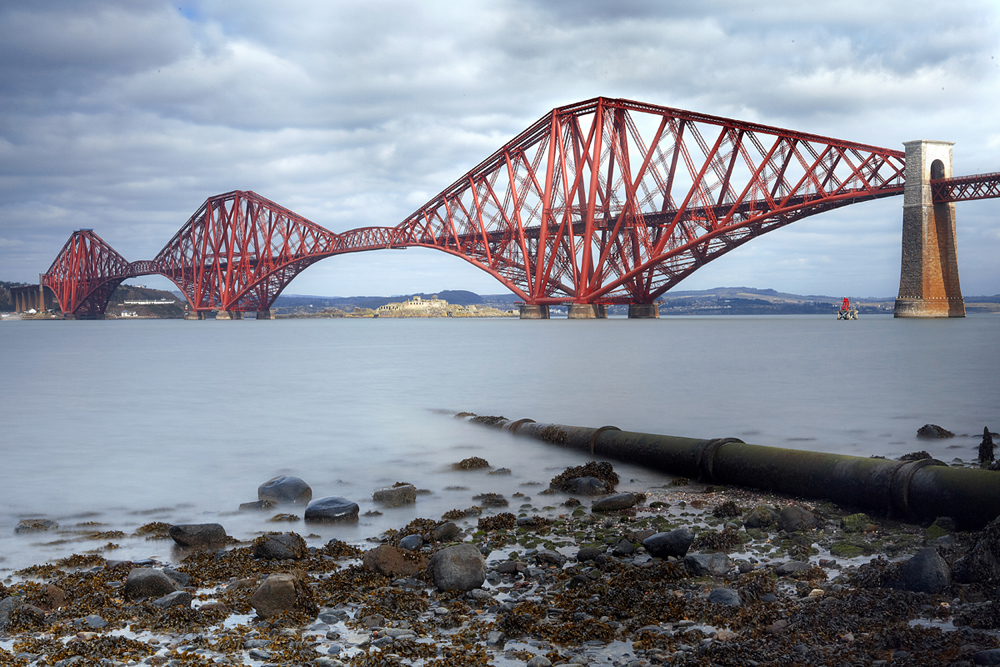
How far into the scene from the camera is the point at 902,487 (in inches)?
224

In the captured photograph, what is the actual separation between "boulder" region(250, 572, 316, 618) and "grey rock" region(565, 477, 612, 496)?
3795 mm

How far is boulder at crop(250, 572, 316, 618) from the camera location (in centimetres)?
412

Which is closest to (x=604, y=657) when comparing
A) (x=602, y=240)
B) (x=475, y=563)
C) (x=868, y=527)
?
(x=475, y=563)

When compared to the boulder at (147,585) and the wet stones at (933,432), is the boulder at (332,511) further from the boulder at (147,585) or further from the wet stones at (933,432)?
the wet stones at (933,432)

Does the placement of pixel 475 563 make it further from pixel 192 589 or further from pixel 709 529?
pixel 709 529

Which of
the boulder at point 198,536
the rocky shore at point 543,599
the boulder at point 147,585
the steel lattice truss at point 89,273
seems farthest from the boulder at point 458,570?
the steel lattice truss at point 89,273

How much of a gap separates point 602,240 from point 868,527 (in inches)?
2405

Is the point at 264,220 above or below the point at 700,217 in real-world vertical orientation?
above

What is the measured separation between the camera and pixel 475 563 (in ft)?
15.0

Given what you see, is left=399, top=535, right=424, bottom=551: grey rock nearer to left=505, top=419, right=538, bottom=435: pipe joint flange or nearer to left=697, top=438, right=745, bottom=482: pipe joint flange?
left=697, top=438, right=745, bottom=482: pipe joint flange

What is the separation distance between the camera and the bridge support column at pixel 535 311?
238 feet

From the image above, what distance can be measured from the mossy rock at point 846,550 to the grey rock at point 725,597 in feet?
4.17

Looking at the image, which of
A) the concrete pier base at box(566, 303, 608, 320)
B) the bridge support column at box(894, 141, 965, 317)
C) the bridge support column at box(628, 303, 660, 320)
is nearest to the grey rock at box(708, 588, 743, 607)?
the bridge support column at box(894, 141, 965, 317)

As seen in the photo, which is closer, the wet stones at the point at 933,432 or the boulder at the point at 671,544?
the boulder at the point at 671,544
